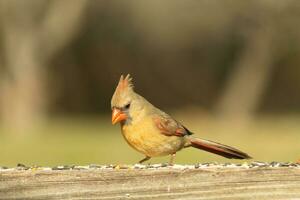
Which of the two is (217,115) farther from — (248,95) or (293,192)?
(293,192)

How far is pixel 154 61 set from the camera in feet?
89.9

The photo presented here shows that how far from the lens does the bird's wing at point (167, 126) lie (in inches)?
187

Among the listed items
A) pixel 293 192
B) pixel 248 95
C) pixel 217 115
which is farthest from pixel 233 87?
pixel 293 192

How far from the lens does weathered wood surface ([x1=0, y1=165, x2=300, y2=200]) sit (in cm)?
234

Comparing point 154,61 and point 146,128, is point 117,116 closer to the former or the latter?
point 146,128

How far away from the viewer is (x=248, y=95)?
25.6 meters

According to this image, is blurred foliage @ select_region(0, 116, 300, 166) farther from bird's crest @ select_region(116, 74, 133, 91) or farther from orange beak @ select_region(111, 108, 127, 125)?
bird's crest @ select_region(116, 74, 133, 91)

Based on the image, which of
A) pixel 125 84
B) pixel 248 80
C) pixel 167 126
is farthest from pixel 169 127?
pixel 248 80

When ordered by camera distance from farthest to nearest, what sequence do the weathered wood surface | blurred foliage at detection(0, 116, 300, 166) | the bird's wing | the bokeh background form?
the bokeh background → blurred foliage at detection(0, 116, 300, 166) → the bird's wing → the weathered wood surface

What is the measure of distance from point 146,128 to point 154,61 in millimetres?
22796

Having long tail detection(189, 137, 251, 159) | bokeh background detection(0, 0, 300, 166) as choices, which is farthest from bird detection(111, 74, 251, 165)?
bokeh background detection(0, 0, 300, 166)

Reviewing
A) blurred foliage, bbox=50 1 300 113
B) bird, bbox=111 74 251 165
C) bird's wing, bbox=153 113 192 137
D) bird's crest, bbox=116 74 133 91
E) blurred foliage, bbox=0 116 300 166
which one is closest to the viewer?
bird's crest, bbox=116 74 133 91

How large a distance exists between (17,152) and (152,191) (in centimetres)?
990

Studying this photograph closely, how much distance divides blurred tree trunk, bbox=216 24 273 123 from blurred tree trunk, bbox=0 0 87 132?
512cm
